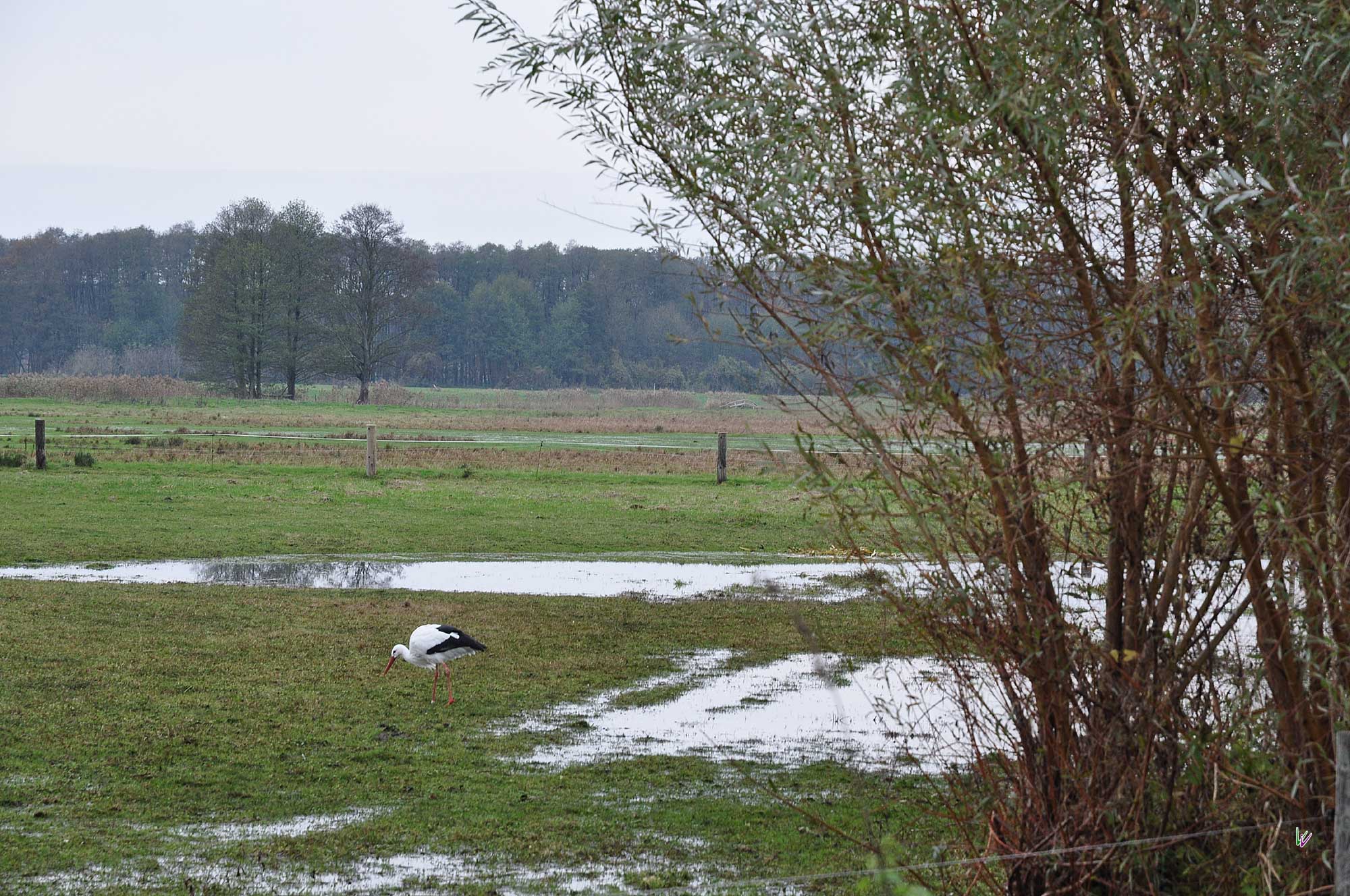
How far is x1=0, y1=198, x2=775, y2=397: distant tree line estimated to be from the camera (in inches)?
2744

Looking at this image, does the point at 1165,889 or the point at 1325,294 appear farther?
the point at 1165,889

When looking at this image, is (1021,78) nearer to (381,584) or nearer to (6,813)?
(6,813)

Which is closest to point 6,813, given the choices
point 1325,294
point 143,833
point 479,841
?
point 143,833

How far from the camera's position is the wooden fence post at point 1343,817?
356 centimetres

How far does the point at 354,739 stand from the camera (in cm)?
892

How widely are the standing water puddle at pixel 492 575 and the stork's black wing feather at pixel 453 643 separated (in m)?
4.61

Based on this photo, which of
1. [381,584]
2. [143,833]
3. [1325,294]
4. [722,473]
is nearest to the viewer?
[1325,294]

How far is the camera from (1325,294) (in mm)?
4445

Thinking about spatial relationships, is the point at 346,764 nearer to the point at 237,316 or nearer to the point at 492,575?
the point at 492,575

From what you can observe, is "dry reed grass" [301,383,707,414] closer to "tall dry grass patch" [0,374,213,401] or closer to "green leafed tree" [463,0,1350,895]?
"tall dry grass patch" [0,374,213,401]

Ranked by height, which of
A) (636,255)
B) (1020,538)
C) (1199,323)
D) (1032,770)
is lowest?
(1032,770)

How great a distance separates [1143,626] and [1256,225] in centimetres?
160

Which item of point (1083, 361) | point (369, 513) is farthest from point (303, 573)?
point (1083, 361)

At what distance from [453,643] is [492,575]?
6.60m
